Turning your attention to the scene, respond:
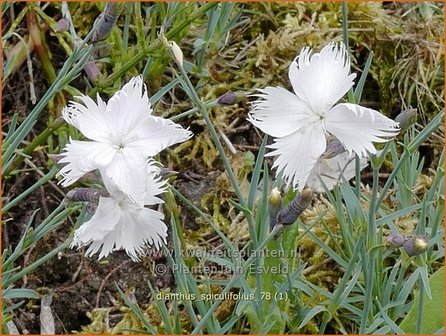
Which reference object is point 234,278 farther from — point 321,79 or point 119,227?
point 321,79

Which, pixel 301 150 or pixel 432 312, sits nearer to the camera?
pixel 301 150

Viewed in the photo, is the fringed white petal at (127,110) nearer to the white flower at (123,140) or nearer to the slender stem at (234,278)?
the white flower at (123,140)

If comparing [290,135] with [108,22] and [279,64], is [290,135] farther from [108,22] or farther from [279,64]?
[279,64]

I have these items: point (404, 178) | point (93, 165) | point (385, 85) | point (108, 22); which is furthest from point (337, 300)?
point (385, 85)

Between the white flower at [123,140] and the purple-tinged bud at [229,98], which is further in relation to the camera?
the purple-tinged bud at [229,98]

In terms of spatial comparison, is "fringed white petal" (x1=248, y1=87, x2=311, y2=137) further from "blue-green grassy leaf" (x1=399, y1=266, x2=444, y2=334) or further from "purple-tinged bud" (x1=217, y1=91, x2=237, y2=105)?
"blue-green grassy leaf" (x1=399, y1=266, x2=444, y2=334)

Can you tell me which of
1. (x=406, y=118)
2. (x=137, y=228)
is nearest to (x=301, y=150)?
(x=406, y=118)

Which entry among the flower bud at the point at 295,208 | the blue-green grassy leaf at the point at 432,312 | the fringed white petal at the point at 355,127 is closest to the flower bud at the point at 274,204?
the flower bud at the point at 295,208
